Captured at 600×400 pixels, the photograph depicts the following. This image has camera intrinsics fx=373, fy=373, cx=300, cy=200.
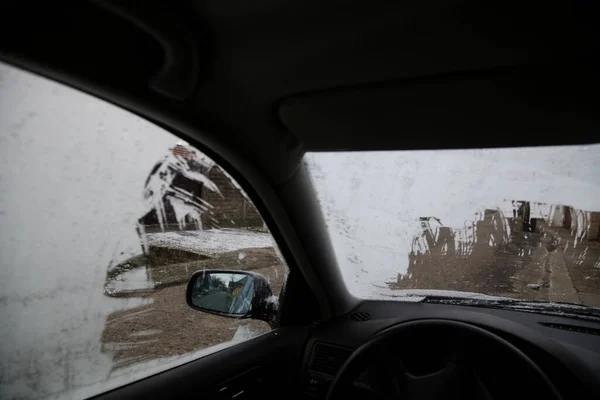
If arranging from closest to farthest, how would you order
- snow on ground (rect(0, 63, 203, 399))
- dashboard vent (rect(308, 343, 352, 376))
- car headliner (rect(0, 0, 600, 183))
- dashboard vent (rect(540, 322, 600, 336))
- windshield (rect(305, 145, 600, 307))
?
1. car headliner (rect(0, 0, 600, 183))
2. snow on ground (rect(0, 63, 203, 399))
3. windshield (rect(305, 145, 600, 307))
4. dashboard vent (rect(540, 322, 600, 336))
5. dashboard vent (rect(308, 343, 352, 376))

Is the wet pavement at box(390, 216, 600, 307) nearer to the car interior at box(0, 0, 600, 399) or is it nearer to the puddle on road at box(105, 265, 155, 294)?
the car interior at box(0, 0, 600, 399)

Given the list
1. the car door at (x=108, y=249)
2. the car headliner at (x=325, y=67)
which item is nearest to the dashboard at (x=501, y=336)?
the car door at (x=108, y=249)

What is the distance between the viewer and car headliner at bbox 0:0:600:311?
119 centimetres

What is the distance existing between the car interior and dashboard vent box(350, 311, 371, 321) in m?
0.35

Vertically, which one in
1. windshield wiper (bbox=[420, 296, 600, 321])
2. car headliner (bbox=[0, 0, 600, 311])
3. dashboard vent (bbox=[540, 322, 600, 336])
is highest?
car headliner (bbox=[0, 0, 600, 311])

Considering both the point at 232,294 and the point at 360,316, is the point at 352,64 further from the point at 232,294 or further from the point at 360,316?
the point at 360,316

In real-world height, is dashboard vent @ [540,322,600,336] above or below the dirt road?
above

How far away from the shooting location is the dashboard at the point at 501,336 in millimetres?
1657

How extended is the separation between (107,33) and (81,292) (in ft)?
3.47

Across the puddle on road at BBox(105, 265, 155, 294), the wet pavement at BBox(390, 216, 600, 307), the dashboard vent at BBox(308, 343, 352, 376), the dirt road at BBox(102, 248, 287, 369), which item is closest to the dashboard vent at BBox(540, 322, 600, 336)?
the wet pavement at BBox(390, 216, 600, 307)

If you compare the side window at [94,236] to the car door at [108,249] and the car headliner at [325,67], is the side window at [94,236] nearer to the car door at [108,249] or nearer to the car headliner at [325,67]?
the car door at [108,249]

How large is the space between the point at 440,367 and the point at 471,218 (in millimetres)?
822

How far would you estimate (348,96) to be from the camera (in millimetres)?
1674

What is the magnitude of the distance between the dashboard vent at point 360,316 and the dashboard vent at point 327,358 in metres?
0.29
